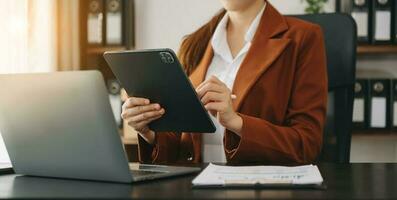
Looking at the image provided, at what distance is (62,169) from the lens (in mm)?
1007

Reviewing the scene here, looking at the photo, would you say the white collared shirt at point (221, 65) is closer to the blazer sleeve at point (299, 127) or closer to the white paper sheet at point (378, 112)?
the blazer sleeve at point (299, 127)

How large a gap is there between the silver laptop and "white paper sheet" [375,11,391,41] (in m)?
1.90

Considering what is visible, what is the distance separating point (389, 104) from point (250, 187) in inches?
79.3

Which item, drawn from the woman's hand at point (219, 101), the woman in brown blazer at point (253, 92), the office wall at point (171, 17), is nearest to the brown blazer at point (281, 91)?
the woman in brown blazer at point (253, 92)

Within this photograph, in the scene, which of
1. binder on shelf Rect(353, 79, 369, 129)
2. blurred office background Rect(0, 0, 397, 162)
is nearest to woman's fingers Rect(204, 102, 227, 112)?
blurred office background Rect(0, 0, 397, 162)

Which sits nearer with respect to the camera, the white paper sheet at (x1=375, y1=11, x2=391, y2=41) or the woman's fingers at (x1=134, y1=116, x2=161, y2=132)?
the woman's fingers at (x1=134, y1=116, x2=161, y2=132)

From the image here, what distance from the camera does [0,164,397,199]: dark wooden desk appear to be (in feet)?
2.68

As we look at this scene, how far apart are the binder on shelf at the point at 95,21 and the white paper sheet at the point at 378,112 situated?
1.36 meters

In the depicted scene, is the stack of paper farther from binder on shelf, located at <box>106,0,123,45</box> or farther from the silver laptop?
binder on shelf, located at <box>106,0,123,45</box>

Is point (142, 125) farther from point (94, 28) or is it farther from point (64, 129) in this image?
point (94, 28)

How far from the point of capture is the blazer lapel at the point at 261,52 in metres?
1.53

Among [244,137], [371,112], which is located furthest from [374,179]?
[371,112]

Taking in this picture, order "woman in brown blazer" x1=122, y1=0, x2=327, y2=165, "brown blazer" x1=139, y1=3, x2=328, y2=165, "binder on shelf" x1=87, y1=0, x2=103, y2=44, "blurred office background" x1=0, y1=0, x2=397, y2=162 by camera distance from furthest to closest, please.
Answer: "binder on shelf" x1=87, y1=0, x2=103, y2=44
"blurred office background" x1=0, y1=0, x2=397, y2=162
"brown blazer" x1=139, y1=3, x2=328, y2=165
"woman in brown blazer" x1=122, y1=0, x2=327, y2=165

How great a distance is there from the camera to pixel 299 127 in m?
1.46
